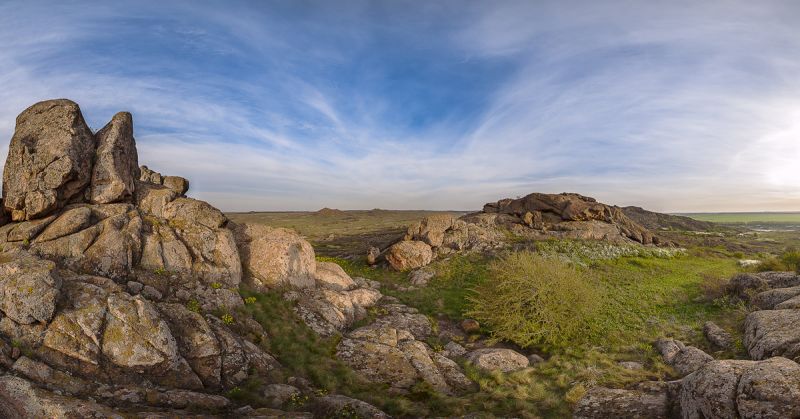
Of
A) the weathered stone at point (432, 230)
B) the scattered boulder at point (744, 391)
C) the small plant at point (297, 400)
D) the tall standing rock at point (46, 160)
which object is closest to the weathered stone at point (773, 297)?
the scattered boulder at point (744, 391)

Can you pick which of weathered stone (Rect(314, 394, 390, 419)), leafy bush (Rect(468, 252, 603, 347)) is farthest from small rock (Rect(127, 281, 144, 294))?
leafy bush (Rect(468, 252, 603, 347))

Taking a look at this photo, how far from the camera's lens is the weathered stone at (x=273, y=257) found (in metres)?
23.6

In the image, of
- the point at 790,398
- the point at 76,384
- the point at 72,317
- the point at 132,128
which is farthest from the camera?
the point at 132,128

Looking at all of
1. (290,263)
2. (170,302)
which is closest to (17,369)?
(170,302)

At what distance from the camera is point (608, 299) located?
3306 cm

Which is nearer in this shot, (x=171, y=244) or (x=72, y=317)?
(x=72, y=317)

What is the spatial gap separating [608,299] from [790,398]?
80.4 ft

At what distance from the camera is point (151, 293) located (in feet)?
54.1

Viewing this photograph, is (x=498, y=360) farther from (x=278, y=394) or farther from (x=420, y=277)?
(x=420, y=277)

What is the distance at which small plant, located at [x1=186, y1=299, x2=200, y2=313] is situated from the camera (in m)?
16.4

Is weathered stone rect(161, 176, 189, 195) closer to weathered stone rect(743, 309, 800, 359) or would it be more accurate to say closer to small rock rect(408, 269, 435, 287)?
small rock rect(408, 269, 435, 287)

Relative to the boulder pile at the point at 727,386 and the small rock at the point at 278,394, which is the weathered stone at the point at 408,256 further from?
the small rock at the point at 278,394

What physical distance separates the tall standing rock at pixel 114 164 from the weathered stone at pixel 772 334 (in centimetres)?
3396

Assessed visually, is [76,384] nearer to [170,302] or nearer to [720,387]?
[170,302]
